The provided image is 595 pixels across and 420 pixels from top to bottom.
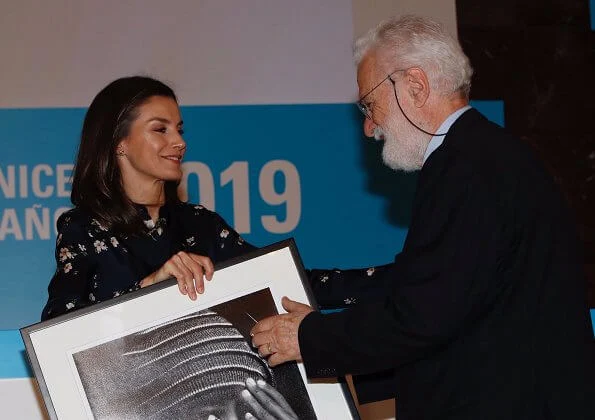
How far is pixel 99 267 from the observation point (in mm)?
2482

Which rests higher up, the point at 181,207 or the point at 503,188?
the point at 181,207

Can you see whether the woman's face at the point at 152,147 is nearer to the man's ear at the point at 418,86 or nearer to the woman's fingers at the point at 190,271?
the woman's fingers at the point at 190,271

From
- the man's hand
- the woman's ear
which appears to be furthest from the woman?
the man's hand

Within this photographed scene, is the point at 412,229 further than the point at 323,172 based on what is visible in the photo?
No

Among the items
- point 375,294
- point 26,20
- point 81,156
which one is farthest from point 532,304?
point 26,20

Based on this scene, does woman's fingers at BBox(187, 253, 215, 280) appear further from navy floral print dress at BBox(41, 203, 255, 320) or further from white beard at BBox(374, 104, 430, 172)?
white beard at BBox(374, 104, 430, 172)

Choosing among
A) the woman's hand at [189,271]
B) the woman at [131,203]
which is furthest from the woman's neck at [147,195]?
the woman's hand at [189,271]

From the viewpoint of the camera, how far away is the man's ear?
84.0 inches

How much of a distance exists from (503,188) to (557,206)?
142 millimetres

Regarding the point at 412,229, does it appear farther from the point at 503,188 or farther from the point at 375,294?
the point at 375,294

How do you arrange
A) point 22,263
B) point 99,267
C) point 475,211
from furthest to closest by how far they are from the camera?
point 22,263
point 99,267
point 475,211

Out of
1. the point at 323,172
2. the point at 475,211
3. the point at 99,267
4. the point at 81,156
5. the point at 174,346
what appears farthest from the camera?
the point at 323,172

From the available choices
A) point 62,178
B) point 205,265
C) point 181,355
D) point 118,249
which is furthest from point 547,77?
Answer: point 181,355

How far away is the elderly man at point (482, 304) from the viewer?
1.91 meters
